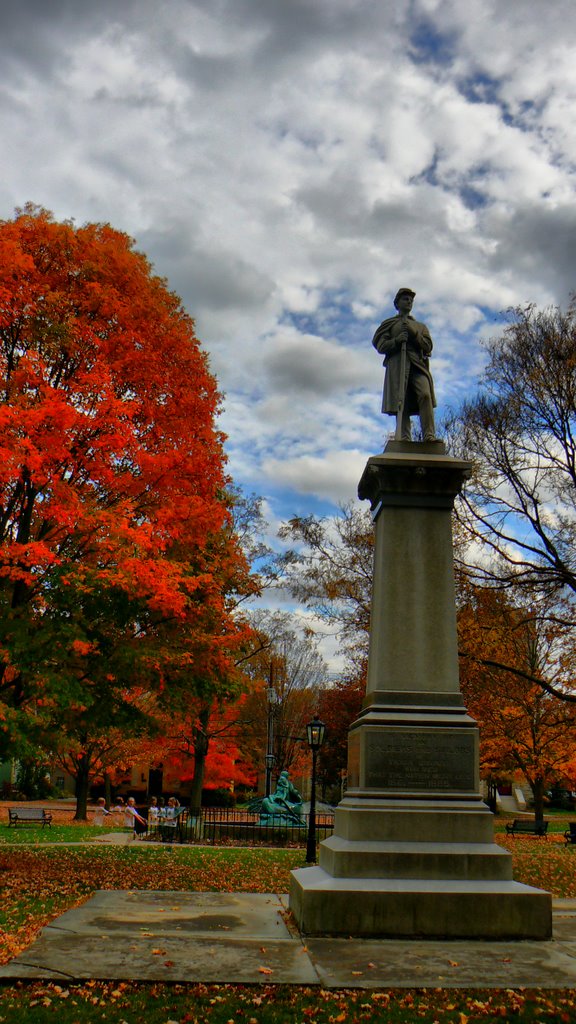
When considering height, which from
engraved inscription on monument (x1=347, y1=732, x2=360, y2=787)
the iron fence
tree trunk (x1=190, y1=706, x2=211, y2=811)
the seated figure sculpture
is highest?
engraved inscription on monument (x1=347, y1=732, x2=360, y2=787)

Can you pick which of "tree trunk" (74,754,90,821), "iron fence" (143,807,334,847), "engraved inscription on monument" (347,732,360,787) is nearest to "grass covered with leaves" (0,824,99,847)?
"iron fence" (143,807,334,847)

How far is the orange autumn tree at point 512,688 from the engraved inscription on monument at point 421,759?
36.5 feet

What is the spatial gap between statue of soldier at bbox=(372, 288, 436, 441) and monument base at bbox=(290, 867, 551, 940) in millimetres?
5034

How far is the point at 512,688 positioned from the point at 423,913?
66.8 feet

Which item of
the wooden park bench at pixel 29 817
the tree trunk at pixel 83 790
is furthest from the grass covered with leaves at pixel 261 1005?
the tree trunk at pixel 83 790

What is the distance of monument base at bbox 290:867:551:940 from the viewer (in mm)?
7070

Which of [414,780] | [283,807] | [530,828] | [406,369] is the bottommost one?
[530,828]

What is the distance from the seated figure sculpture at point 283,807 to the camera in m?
26.5

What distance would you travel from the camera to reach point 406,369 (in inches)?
396

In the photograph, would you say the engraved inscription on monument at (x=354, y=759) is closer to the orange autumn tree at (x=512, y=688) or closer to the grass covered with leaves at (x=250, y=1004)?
the grass covered with leaves at (x=250, y=1004)

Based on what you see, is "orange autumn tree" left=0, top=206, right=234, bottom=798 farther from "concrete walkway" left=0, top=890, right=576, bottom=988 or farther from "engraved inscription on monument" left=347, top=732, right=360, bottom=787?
"concrete walkway" left=0, top=890, right=576, bottom=988

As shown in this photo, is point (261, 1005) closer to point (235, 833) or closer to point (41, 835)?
point (235, 833)

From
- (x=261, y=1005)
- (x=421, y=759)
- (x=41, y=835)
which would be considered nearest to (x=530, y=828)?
(x=41, y=835)

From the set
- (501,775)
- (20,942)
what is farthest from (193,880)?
(501,775)
